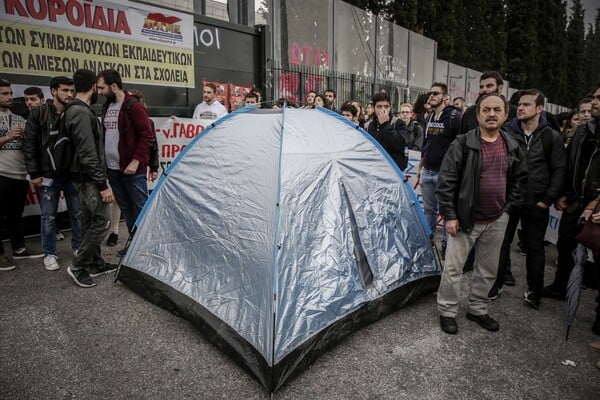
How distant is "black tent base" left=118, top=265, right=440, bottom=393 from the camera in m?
2.67

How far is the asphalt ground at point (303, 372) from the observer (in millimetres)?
2672

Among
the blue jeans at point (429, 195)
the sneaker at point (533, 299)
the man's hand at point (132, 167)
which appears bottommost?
the sneaker at point (533, 299)

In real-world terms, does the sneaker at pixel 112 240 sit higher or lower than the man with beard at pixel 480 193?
lower

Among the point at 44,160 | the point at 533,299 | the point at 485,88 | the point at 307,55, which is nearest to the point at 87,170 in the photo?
the point at 44,160

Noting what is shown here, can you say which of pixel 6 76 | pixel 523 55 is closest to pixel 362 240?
pixel 6 76

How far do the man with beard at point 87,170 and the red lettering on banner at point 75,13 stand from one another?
218 cm

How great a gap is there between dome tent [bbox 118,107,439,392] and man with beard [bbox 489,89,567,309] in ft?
3.09

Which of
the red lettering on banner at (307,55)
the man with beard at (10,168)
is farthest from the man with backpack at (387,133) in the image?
the red lettering on banner at (307,55)

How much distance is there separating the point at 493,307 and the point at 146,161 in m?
3.94

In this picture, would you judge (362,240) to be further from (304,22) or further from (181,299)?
(304,22)

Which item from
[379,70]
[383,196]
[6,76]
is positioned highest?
[379,70]

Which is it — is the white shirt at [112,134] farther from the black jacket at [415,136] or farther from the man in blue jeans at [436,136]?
the black jacket at [415,136]

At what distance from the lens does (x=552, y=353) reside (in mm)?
3178

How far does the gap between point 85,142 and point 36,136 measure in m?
1.12
